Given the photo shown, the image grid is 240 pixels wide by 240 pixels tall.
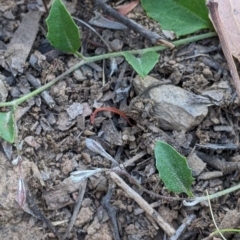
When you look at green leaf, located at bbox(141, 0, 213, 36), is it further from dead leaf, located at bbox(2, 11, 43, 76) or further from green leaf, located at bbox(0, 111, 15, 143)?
green leaf, located at bbox(0, 111, 15, 143)

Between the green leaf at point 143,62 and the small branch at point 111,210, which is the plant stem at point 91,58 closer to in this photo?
the green leaf at point 143,62

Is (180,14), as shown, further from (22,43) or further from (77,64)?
(22,43)

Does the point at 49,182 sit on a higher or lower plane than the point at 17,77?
lower

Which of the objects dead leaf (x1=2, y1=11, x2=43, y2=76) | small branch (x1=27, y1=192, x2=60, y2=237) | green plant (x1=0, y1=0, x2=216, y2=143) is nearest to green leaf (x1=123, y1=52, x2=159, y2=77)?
green plant (x1=0, y1=0, x2=216, y2=143)

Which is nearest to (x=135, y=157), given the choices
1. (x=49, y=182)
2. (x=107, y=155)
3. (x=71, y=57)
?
(x=107, y=155)

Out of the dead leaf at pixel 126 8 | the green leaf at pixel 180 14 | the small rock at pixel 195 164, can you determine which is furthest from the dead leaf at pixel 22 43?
the small rock at pixel 195 164

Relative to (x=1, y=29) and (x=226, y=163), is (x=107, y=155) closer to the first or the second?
(x=226, y=163)
